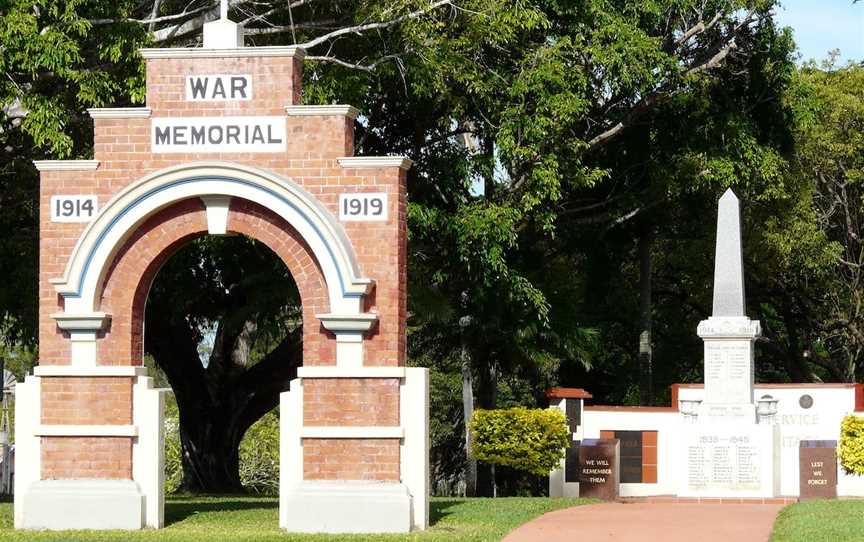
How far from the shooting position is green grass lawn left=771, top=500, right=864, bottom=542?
16.8 m

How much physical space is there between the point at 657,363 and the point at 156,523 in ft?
91.4

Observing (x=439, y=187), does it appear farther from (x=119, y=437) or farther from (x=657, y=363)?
(x=657, y=363)

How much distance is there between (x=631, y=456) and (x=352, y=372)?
10755 mm

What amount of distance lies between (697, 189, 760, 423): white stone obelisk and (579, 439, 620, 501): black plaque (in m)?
2.64

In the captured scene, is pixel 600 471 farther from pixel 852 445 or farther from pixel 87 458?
pixel 87 458

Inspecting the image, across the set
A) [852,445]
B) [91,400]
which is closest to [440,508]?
[91,400]

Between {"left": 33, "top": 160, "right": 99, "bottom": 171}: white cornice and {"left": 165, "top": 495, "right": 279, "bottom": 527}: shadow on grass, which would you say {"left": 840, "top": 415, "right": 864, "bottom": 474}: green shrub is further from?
{"left": 33, "top": 160, "right": 99, "bottom": 171}: white cornice

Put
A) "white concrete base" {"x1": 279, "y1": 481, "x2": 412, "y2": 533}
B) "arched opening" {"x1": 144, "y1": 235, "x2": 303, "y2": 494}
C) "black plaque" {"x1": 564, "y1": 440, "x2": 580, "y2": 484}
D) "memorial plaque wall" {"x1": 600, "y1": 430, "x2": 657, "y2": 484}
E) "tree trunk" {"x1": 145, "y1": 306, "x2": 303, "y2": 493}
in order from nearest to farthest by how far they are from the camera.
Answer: "white concrete base" {"x1": 279, "y1": 481, "x2": 412, "y2": 533} < "black plaque" {"x1": 564, "y1": 440, "x2": 580, "y2": 484} < "memorial plaque wall" {"x1": 600, "y1": 430, "x2": 657, "y2": 484} < "arched opening" {"x1": 144, "y1": 235, "x2": 303, "y2": 494} < "tree trunk" {"x1": 145, "y1": 306, "x2": 303, "y2": 493}

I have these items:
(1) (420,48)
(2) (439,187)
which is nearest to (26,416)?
(1) (420,48)

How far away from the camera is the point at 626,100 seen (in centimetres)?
3206

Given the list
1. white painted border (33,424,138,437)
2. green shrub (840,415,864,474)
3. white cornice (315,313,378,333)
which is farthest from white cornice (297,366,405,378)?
green shrub (840,415,864,474)

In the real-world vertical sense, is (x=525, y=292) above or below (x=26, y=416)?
above

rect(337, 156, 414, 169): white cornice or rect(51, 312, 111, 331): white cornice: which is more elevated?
rect(337, 156, 414, 169): white cornice

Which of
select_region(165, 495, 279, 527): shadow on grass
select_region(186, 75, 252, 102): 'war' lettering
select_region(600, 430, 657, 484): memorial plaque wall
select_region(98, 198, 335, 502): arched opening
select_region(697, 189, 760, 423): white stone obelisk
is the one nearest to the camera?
select_region(186, 75, 252, 102): 'war' lettering
